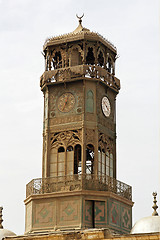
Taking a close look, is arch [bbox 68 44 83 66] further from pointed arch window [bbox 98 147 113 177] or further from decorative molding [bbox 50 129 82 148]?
pointed arch window [bbox 98 147 113 177]

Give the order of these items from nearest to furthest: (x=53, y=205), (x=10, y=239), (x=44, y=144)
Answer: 1. (x=10, y=239)
2. (x=53, y=205)
3. (x=44, y=144)

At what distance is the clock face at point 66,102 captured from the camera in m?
48.1

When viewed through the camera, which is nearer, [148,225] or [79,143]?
[148,225]

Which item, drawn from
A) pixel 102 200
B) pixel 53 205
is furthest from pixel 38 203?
pixel 102 200

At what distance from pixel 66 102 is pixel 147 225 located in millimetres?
10250

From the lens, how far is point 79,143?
46938 mm

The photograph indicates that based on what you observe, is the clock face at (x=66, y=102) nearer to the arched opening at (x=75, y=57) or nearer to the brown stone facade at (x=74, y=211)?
the arched opening at (x=75, y=57)

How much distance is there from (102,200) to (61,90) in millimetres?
8058

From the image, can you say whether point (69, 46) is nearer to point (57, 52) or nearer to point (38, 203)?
point (57, 52)

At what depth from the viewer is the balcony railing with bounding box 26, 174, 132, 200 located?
150 feet

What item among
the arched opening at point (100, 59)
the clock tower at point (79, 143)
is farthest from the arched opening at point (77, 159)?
the arched opening at point (100, 59)

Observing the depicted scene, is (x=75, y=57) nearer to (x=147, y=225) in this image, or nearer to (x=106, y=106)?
→ (x=106, y=106)

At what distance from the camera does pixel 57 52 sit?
50062mm

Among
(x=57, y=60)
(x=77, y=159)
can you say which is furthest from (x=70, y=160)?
(x=57, y=60)
